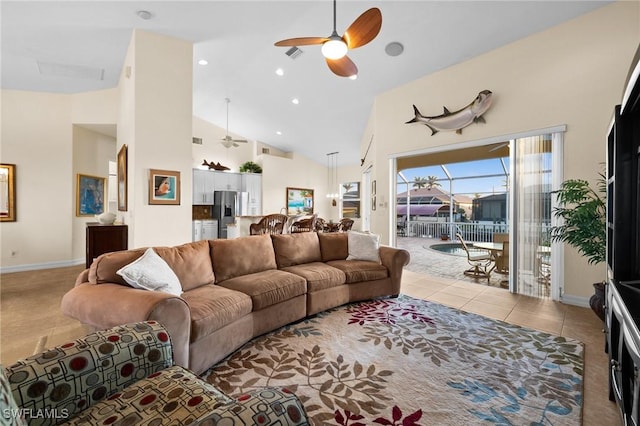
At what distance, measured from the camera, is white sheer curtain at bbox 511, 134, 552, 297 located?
11.9ft

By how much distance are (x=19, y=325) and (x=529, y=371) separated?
4.70m

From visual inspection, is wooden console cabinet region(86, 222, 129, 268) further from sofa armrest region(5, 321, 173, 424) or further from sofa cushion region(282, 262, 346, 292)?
sofa armrest region(5, 321, 173, 424)

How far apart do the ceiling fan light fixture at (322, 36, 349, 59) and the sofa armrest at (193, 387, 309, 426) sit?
268cm

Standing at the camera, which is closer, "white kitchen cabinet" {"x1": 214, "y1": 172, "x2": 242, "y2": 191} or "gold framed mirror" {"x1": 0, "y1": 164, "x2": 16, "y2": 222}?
"gold framed mirror" {"x1": 0, "y1": 164, "x2": 16, "y2": 222}

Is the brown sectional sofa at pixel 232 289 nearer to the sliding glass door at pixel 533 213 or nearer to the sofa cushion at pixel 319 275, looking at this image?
the sofa cushion at pixel 319 275

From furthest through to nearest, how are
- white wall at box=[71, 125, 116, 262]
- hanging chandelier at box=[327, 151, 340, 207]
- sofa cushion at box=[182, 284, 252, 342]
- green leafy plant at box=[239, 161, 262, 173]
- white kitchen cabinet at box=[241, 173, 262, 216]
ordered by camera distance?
hanging chandelier at box=[327, 151, 340, 207], green leafy plant at box=[239, 161, 262, 173], white kitchen cabinet at box=[241, 173, 262, 216], white wall at box=[71, 125, 116, 262], sofa cushion at box=[182, 284, 252, 342]

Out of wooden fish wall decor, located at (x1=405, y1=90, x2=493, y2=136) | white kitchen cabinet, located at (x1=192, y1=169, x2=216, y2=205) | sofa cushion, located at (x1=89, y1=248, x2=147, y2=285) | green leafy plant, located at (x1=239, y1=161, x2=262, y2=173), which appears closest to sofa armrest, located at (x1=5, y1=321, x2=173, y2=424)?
sofa cushion, located at (x1=89, y1=248, x2=147, y2=285)

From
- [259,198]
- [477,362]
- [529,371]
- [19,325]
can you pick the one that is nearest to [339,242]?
[477,362]

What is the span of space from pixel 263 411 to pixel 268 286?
174 cm

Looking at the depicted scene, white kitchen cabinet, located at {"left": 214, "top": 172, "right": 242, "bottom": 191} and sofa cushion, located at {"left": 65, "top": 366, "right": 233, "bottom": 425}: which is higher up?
white kitchen cabinet, located at {"left": 214, "top": 172, "right": 242, "bottom": 191}

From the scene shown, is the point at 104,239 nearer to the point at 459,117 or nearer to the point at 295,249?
the point at 295,249

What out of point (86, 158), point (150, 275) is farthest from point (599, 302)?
point (86, 158)

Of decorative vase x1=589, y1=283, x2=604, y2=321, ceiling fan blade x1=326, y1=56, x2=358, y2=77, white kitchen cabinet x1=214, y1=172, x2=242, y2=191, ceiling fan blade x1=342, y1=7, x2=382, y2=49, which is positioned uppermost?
ceiling fan blade x1=342, y1=7, x2=382, y2=49

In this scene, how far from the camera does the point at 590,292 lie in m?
3.24
